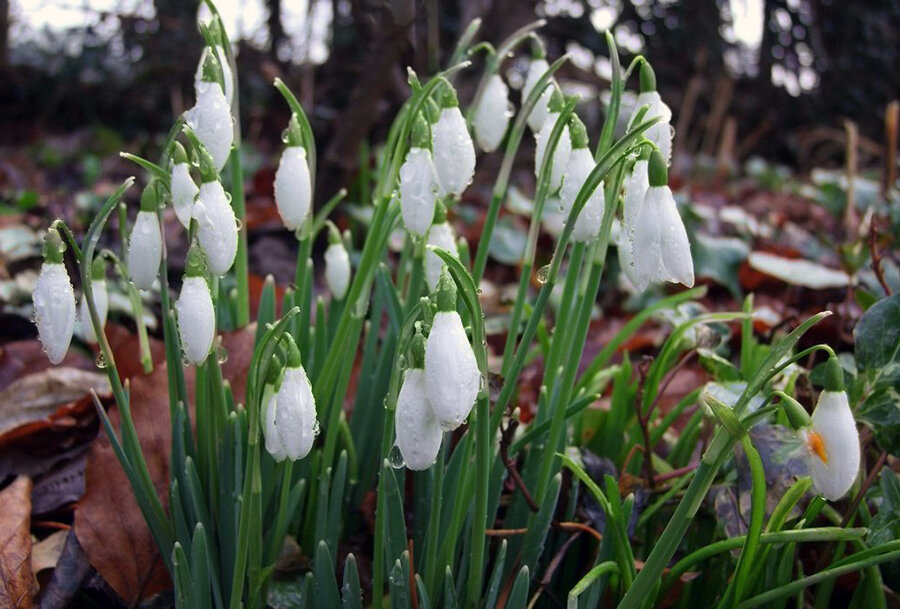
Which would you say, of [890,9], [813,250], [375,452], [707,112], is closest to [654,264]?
[375,452]

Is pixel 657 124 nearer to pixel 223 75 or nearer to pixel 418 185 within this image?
pixel 418 185

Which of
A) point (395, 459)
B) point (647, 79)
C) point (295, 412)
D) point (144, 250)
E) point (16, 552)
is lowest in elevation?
point (16, 552)

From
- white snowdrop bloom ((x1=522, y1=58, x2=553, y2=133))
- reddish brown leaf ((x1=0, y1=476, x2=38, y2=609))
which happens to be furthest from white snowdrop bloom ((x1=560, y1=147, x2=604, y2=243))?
reddish brown leaf ((x1=0, y1=476, x2=38, y2=609))

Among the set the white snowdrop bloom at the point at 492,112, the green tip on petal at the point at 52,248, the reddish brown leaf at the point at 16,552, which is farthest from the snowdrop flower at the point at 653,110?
the reddish brown leaf at the point at 16,552

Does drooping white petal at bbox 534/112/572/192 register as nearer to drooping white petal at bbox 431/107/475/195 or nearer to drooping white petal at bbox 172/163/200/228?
drooping white petal at bbox 431/107/475/195

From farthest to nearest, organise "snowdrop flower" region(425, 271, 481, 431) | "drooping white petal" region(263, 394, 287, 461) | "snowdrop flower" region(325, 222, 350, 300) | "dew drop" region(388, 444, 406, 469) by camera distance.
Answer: "snowdrop flower" region(325, 222, 350, 300), "dew drop" region(388, 444, 406, 469), "drooping white petal" region(263, 394, 287, 461), "snowdrop flower" region(425, 271, 481, 431)

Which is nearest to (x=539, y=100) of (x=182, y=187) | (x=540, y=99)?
(x=540, y=99)
